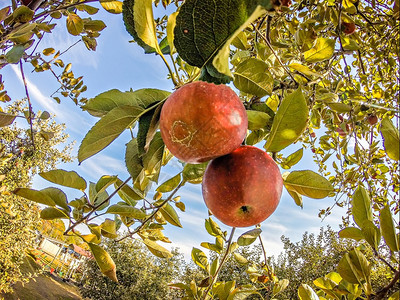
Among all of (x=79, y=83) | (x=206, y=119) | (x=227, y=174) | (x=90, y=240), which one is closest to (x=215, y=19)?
(x=206, y=119)

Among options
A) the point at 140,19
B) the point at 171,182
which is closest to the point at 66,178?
the point at 171,182

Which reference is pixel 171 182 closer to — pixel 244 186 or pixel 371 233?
pixel 244 186

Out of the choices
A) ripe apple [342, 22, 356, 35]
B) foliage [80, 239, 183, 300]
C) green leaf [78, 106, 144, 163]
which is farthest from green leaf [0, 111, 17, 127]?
foliage [80, 239, 183, 300]

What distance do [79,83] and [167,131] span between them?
233 centimetres

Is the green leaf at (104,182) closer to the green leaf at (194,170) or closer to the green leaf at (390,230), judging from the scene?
the green leaf at (194,170)

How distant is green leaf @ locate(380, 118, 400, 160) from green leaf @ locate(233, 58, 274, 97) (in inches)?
11.2

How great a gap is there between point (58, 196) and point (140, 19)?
27.1 inches

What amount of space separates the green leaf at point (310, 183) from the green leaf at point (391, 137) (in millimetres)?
212

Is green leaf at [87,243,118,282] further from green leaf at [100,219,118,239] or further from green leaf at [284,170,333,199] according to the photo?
green leaf at [284,170,333,199]

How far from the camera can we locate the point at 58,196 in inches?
38.2

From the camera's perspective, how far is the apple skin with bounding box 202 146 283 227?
2.26 ft

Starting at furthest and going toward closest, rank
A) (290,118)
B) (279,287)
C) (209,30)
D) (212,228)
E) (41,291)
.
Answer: (41,291), (279,287), (212,228), (290,118), (209,30)

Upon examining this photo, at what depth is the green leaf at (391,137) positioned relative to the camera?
1.90ft

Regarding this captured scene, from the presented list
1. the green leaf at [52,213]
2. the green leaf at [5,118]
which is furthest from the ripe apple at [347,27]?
the green leaf at [5,118]
